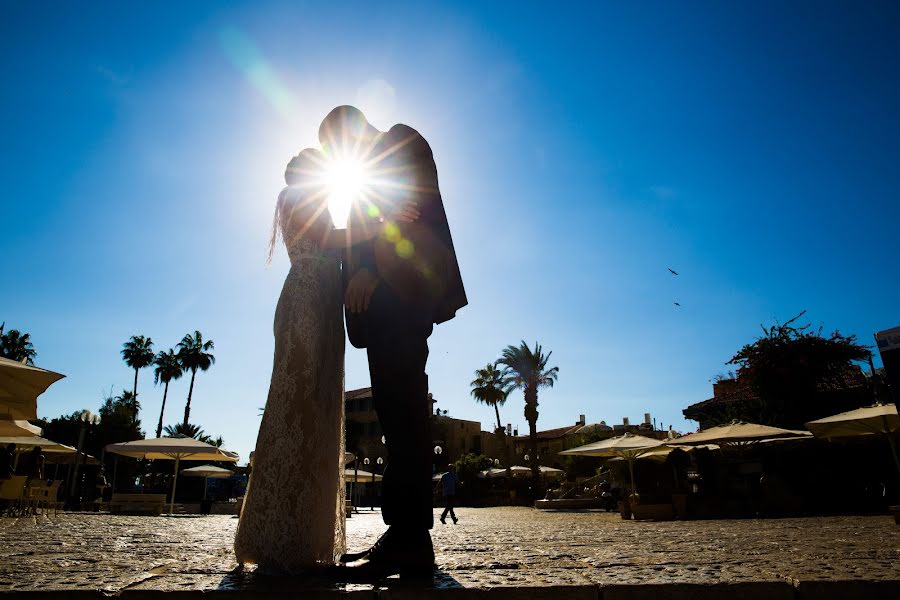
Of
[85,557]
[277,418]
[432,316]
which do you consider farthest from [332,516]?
[85,557]

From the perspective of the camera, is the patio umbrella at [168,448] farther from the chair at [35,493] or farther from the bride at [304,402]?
the bride at [304,402]

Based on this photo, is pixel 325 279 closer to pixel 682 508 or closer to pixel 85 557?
pixel 85 557

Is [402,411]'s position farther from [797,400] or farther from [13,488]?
[797,400]

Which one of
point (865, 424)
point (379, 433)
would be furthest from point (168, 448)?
point (379, 433)

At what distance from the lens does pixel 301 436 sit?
8.13ft

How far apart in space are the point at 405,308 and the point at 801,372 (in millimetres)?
20884

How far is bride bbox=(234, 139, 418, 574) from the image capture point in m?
2.35

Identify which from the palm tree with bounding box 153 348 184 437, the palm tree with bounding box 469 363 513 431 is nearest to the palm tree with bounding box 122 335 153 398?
the palm tree with bounding box 153 348 184 437

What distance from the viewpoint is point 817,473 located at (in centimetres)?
1828

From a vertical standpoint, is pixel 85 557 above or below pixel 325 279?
below

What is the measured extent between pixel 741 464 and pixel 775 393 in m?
3.64

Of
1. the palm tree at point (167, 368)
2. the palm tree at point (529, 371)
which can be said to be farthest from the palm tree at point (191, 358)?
the palm tree at point (529, 371)

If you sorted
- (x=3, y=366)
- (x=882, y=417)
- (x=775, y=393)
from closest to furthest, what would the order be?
(x=3, y=366) < (x=882, y=417) < (x=775, y=393)

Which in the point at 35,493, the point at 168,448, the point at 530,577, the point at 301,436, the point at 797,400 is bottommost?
the point at 530,577
